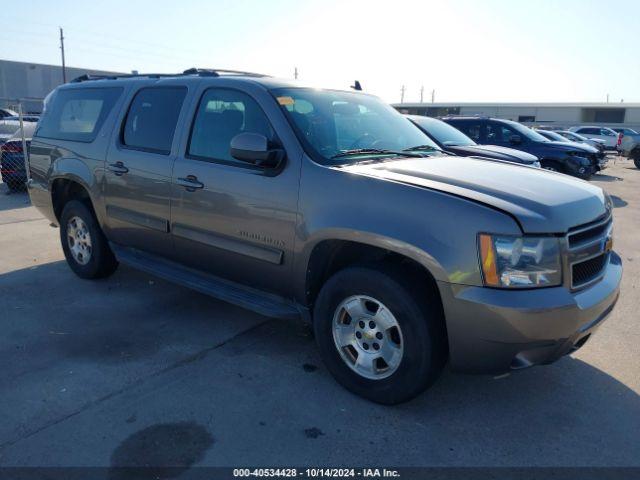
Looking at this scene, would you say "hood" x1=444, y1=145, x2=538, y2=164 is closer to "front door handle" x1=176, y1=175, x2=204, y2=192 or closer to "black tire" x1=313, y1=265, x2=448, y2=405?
"front door handle" x1=176, y1=175, x2=204, y2=192

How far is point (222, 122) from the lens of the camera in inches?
153

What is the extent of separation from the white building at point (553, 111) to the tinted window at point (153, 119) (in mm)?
54427

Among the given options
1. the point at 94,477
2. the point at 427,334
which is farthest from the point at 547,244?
the point at 94,477

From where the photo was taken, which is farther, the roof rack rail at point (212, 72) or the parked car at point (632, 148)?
the parked car at point (632, 148)

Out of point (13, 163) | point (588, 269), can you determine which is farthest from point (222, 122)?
point (13, 163)

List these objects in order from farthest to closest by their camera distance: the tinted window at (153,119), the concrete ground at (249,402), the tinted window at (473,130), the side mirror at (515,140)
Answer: the tinted window at (473,130)
the side mirror at (515,140)
the tinted window at (153,119)
the concrete ground at (249,402)

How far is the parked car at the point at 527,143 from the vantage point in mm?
12492

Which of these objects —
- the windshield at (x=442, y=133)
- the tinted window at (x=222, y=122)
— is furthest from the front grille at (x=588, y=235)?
the windshield at (x=442, y=133)

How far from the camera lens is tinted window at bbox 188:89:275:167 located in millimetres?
3695

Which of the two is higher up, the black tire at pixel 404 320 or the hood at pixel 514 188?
the hood at pixel 514 188

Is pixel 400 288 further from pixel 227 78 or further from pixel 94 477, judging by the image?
pixel 227 78

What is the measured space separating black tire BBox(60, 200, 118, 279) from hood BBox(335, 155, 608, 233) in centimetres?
304

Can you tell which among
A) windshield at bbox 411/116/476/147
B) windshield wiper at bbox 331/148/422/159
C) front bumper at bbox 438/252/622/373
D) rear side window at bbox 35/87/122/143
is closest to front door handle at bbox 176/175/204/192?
windshield wiper at bbox 331/148/422/159

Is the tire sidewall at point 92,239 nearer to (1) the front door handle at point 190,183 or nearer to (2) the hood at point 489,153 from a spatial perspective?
(1) the front door handle at point 190,183
